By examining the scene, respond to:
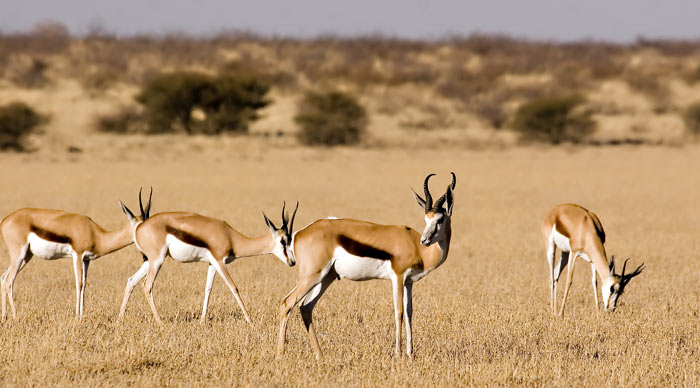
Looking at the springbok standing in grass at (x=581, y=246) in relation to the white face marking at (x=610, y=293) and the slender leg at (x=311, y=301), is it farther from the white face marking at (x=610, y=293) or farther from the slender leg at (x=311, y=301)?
the slender leg at (x=311, y=301)

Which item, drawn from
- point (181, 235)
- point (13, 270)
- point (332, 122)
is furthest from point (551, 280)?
point (332, 122)

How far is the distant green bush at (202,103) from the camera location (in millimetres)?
38625

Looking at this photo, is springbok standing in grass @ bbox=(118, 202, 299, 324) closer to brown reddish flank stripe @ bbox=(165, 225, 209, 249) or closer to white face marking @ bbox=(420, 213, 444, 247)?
brown reddish flank stripe @ bbox=(165, 225, 209, 249)

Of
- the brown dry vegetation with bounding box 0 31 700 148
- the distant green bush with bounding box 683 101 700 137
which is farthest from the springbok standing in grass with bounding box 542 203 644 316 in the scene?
the distant green bush with bounding box 683 101 700 137

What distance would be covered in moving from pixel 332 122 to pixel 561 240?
26.6 metres

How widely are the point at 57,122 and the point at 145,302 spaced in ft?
108

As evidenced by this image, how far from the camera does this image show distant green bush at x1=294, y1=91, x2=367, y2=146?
1421 inches

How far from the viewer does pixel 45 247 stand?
8.50m

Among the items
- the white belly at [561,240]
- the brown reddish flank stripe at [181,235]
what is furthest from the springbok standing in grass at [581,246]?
the brown reddish flank stripe at [181,235]

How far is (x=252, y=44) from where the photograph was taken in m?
87.7

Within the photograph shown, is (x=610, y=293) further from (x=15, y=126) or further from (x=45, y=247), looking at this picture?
(x=15, y=126)

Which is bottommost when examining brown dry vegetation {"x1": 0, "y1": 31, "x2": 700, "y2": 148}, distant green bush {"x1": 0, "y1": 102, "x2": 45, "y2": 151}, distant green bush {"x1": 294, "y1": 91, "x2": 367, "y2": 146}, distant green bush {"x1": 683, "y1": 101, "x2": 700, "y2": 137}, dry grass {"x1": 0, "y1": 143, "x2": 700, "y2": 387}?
dry grass {"x1": 0, "y1": 143, "x2": 700, "y2": 387}

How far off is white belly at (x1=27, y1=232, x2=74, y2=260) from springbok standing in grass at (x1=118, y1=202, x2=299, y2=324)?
69cm

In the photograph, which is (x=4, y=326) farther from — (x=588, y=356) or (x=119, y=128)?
(x=119, y=128)
